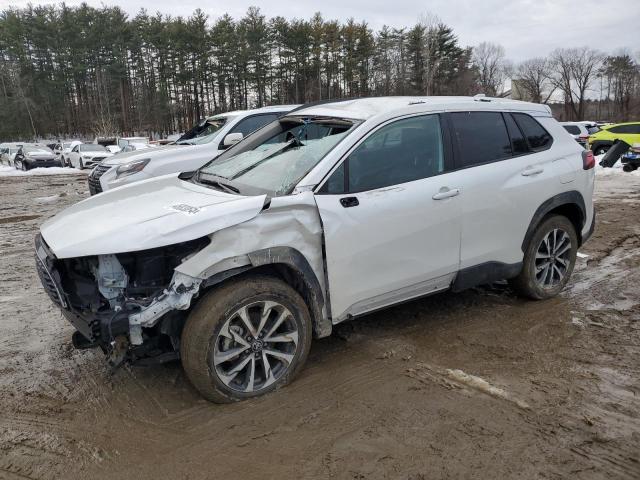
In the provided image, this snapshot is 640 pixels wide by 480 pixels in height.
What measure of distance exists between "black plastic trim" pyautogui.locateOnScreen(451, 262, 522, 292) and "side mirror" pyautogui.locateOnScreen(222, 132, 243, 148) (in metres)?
4.38

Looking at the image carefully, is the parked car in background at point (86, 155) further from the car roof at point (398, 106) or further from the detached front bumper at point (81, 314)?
the detached front bumper at point (81, 314)

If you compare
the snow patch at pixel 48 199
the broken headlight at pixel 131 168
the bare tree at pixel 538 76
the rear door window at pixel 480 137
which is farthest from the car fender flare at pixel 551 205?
the bare tree at pixel 538 76

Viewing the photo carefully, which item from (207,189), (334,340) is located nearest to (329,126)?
(207,189)

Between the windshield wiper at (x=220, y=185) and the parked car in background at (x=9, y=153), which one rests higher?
the parked car in background at (x=9, y=153)

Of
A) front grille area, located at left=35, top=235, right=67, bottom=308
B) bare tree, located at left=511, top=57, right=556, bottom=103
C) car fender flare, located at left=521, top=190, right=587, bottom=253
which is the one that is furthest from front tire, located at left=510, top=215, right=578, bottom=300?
bare tree, located at left=511, top=57, right=556, bottom=103

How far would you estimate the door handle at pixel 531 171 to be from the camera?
420 cm

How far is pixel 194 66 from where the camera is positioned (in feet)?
176

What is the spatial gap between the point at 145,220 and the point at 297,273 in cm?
102

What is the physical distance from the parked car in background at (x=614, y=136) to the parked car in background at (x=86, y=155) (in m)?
23.0

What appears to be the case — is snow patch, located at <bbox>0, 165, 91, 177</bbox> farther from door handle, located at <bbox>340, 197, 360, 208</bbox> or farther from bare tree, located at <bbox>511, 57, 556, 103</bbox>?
bare tree, located at <bbox>511, 57, 556, 103</bbox>

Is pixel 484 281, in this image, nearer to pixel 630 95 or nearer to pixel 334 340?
pixel 334 340

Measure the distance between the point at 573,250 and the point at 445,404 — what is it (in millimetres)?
2622

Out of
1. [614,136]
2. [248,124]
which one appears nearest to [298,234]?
[248,124]

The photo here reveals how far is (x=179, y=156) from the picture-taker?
7.86 metres
